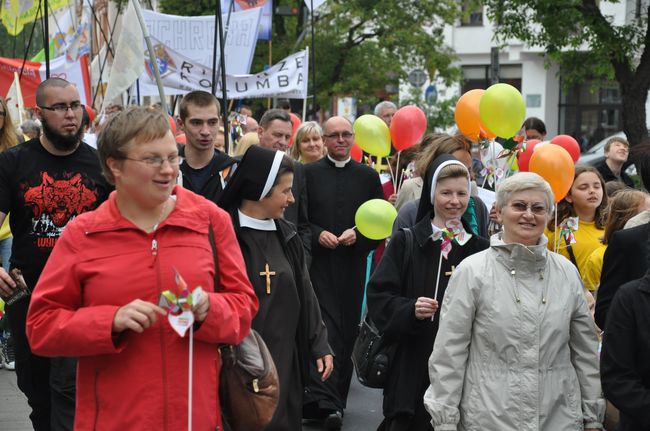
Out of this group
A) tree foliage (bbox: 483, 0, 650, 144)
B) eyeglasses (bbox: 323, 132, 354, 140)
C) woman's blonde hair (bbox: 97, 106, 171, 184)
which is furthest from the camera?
tree foliage (bbox: 483, 0, 650, 144)

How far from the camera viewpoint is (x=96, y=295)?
12.6ft

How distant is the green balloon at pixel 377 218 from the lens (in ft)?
25.2

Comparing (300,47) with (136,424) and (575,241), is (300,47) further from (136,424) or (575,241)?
(136,424)

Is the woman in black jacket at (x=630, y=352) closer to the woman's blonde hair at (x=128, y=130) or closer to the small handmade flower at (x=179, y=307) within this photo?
the small handmade flower at (x=179, y=307)

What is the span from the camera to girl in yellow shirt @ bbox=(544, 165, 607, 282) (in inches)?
287

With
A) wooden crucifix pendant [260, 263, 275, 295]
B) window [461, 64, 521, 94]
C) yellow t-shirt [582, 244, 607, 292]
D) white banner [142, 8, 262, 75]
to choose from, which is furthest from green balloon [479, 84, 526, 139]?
window [461, 64, 521, 94]

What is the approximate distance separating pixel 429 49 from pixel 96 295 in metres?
26.2

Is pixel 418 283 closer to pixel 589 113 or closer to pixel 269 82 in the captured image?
pixel 269 82

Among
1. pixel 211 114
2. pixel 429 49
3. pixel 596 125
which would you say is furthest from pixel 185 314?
pixel 596 125

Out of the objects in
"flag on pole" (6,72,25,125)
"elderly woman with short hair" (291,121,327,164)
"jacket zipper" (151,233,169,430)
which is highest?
"flag on pole" (6,72,25,125)

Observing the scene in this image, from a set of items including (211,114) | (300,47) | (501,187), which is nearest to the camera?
(501,187)

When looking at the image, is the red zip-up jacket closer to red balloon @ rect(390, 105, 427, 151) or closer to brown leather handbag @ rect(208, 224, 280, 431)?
brown leather handbag @ rect(208, 224, 280, 431)

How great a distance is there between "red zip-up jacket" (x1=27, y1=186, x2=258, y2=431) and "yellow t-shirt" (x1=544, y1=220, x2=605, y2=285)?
385 cm

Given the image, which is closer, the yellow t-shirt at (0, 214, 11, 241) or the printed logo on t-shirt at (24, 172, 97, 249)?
the printed logo on t-shirt at (24, 172, 97, 249)
